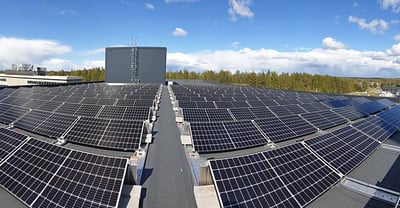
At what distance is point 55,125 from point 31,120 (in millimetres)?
2970

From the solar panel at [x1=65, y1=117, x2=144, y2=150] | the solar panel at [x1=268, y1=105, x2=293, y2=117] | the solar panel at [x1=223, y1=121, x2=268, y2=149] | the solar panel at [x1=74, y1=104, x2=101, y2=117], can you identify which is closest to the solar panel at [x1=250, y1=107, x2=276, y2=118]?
the solar panel at [x1=268, y1=105, x2=293, y2=117]

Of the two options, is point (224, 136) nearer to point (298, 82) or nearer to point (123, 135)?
point (123, 135)

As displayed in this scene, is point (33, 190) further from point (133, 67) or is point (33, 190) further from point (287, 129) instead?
point (133, 67)

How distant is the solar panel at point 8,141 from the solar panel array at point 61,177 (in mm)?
587

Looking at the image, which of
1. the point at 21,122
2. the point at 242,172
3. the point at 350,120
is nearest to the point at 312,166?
the point at 242,172

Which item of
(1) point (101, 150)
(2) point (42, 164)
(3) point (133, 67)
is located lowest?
(1) point (101, 150)

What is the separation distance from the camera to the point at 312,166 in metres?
9.27

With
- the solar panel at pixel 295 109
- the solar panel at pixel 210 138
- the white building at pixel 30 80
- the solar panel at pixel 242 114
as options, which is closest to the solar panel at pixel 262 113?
the solar panel at pixel 242 114

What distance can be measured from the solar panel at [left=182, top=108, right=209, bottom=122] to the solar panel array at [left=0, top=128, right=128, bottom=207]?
8869 millimetres

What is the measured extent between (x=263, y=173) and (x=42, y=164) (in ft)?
25.6

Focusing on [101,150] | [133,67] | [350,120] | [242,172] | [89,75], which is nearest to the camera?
[242,172]

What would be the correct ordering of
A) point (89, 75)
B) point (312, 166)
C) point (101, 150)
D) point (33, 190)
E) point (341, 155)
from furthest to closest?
point (89, 75) → point (101, 150) → point (341, 155) → point (312, 166) → point (33, 190)

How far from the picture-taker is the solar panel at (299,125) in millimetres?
16255

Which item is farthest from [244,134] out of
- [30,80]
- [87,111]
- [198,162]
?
[30,80]
